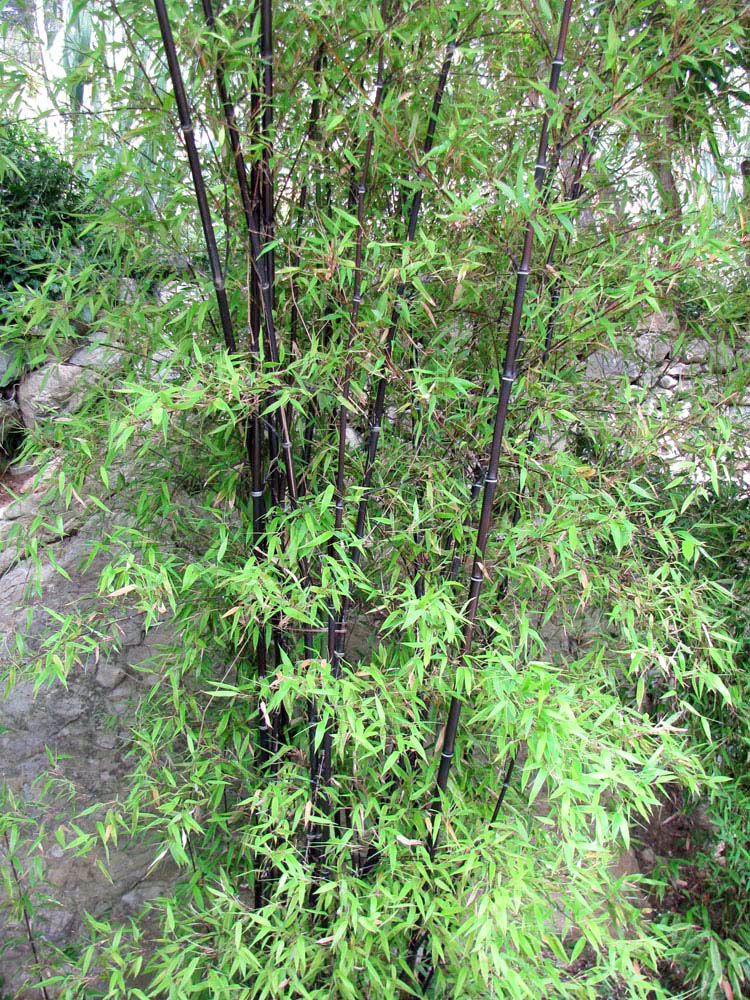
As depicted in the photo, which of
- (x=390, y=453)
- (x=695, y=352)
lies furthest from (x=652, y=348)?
(x=390, y=453)

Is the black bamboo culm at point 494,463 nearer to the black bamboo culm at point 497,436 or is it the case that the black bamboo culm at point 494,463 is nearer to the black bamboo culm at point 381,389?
the black bamboo culm at point 497,436

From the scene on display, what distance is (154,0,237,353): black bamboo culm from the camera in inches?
50.8

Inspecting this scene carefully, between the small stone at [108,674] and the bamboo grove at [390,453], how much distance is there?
0.60m

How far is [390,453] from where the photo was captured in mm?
1758

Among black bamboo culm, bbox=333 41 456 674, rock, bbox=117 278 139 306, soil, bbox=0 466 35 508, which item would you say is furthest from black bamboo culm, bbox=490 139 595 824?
soil, bbox=0 466 35 508

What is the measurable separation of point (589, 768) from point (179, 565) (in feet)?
3.15

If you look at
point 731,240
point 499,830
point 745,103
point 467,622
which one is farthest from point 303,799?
point 745,103

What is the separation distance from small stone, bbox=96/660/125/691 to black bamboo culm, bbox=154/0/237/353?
54.1 inches

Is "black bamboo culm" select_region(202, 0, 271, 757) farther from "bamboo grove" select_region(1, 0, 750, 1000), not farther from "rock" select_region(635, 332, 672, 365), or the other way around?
"rock" select_region(635, 332, 672, 365)

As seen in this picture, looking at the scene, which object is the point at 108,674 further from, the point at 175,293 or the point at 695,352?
the point at 695,352

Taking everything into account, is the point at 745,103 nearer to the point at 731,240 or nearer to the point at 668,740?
the point at 731,240

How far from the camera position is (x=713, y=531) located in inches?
88.0

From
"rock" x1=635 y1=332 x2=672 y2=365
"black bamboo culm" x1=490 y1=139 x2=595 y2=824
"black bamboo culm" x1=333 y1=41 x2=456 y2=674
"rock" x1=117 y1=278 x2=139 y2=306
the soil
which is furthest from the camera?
the soil

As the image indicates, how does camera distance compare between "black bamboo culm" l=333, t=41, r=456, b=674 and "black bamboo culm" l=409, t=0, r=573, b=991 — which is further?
"black bamboo culm" l=333, t=41, r=456, b=674
